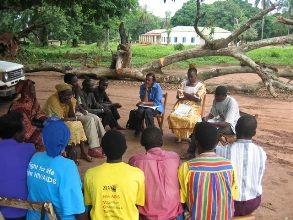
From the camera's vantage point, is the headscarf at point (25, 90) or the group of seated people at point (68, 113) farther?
the headscarf at point (25, 90)

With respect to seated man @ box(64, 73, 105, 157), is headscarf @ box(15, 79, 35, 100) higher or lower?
higher

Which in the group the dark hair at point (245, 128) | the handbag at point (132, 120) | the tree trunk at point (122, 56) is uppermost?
the tree trunk at point (122, 56)

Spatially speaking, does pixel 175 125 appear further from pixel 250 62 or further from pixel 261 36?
pixel 261 36

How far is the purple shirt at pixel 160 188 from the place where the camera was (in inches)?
118

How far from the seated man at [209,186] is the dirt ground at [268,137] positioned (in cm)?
177

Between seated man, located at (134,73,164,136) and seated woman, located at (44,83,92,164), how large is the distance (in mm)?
1506

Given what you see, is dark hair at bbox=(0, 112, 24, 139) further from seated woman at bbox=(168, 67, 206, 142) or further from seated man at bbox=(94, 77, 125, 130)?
seated man at bbox=(94, 77, 125, 130)

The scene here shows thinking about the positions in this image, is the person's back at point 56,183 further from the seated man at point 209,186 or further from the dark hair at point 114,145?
the seated man at point 209,186

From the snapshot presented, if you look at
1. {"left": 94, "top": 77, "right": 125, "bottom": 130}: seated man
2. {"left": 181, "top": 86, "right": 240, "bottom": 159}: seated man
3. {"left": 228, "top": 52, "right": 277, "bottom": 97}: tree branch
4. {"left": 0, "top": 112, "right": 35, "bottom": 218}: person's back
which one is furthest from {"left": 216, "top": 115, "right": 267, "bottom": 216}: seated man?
{"left": 228, "top": 52, "right": 277, "bottom": 97}: tree branch

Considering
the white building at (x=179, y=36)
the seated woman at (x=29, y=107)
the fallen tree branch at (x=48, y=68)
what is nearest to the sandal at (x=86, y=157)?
the seated woman at (x=29, y=107)

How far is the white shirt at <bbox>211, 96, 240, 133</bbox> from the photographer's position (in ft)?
19.2

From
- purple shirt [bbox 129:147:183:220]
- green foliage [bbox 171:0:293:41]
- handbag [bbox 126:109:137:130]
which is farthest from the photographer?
green foliage [bbox 171:0:293:41]

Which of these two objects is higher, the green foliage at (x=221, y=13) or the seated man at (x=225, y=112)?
the green foliage at (x=221, y=13)

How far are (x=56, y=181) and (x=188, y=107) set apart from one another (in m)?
4.22
